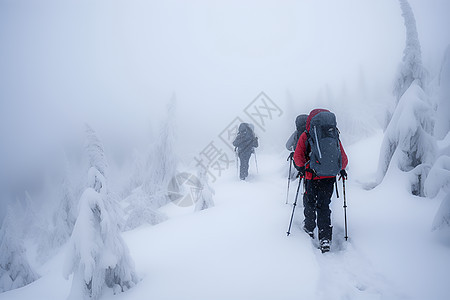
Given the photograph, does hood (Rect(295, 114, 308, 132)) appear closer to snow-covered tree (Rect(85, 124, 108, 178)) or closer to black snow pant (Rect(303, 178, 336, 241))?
black snow pant (Rect(303, 178, 336, 241))

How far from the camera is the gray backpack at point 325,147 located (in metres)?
4.37

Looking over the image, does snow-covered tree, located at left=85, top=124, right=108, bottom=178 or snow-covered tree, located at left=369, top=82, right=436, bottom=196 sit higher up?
snow-covered tree, located at left=85, top=124, right=108, bottom=178

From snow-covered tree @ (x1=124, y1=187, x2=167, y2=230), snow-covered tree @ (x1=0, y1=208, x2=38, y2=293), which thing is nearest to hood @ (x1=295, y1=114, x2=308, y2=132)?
snow-covered tree @ (x1=124, y1=187, x2=167, y2=230)

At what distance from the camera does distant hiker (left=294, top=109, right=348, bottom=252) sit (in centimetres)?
439

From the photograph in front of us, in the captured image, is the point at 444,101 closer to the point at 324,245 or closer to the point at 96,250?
the point at 324,245

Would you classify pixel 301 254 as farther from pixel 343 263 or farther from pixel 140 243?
pixel 140 243

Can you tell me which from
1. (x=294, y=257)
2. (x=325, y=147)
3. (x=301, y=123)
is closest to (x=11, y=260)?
(x=294, y=257)

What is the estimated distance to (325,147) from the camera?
441 cm

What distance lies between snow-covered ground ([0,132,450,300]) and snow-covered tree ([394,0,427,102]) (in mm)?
3180

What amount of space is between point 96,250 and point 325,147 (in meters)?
4.70

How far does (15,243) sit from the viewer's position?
11.8 m

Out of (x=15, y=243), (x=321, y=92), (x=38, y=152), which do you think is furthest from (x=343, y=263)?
(x=38, y=152)

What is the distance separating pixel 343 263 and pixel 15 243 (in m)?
15.8

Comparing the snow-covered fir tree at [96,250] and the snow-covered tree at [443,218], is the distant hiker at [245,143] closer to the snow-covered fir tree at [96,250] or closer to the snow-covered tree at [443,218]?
the snow-covered fir tree at [96,250]
